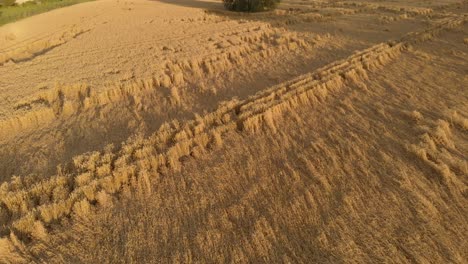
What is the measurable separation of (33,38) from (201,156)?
14640 millimetres

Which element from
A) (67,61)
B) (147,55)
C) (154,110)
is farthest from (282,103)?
(67,61)

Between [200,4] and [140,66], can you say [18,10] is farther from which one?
[140,66]

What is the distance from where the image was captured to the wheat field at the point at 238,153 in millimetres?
4312

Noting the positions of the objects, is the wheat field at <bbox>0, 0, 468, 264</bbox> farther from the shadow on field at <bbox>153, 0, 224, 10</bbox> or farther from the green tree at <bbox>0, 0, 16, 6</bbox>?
the green tree at <bbox>0, 0, 16, 6</bbox>

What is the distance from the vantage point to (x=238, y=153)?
243 inches

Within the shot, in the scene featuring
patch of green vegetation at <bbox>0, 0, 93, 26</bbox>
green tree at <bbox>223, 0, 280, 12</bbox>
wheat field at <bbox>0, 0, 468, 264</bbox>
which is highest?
patch of green vegetation at <bbox>0, 0, 93, 26</bbox>

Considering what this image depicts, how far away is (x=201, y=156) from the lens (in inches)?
242

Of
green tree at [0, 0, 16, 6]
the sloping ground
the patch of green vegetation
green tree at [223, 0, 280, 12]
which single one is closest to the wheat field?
the sloping ground

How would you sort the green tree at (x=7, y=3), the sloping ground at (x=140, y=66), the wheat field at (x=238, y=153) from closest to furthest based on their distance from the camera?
the wheat field at (x=238, y=153) → the sloping ground at (x=140, y=66) → the green tree at (x=7, y=3)

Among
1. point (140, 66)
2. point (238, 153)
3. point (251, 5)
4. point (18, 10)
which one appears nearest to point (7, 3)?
point (18, 10)

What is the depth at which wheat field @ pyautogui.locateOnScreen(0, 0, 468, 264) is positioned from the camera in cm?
431

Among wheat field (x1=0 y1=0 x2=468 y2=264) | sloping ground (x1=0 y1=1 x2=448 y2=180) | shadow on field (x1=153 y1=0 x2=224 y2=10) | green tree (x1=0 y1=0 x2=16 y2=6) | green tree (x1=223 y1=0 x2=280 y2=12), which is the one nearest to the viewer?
wheat field (x1=0 y1=0 x2=468 y2=264)

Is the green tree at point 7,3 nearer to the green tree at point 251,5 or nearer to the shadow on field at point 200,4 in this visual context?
the shadow on field at point 200,4

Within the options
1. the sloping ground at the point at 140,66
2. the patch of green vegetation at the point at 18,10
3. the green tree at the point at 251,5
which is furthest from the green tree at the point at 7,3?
the green tree at the point at 251,5
